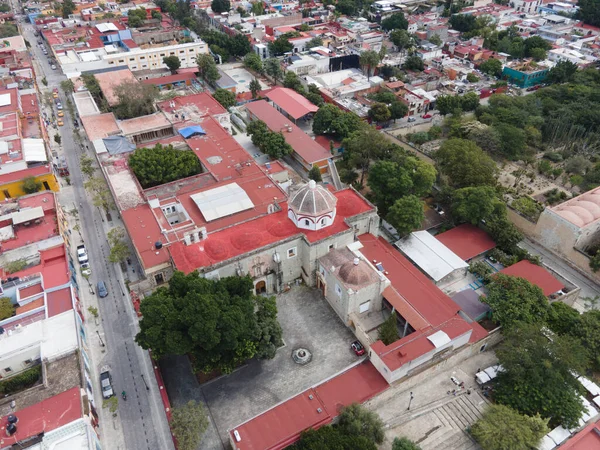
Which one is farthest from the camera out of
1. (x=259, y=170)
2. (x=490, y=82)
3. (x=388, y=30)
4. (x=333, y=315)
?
(x=388, y=30)

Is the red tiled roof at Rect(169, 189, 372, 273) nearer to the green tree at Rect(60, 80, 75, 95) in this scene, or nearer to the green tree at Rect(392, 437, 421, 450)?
the green tree at Rect(392, 437, 421, 450)

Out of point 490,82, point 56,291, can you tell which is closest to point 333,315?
point 56,291

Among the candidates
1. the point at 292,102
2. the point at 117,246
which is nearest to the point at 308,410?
the point at 117,246

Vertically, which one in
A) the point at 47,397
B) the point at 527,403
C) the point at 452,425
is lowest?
the point at 452,425

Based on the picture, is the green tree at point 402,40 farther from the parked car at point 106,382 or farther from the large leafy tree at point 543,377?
the parked car at point 106,382

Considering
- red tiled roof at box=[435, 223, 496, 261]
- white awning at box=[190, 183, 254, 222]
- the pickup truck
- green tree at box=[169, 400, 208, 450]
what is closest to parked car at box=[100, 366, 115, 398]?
green tree at box=[169, 400, 208, 450]

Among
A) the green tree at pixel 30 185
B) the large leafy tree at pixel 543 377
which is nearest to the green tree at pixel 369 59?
the green tree at pixel 30 185

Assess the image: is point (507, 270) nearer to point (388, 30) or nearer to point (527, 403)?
point (527, 403)
